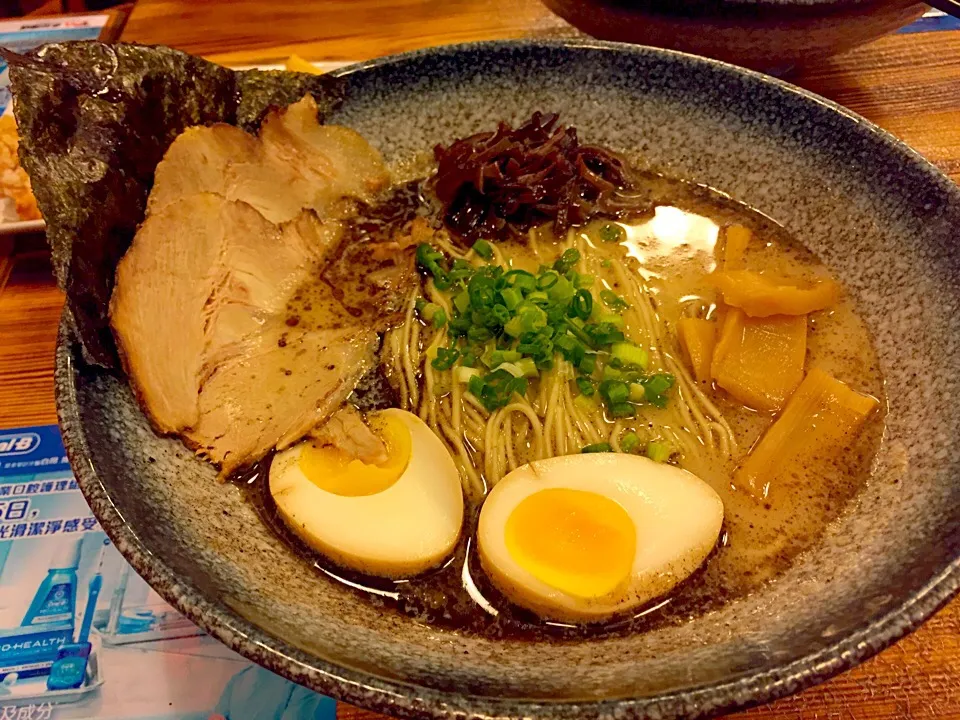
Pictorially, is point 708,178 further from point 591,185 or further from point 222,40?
point 222,40

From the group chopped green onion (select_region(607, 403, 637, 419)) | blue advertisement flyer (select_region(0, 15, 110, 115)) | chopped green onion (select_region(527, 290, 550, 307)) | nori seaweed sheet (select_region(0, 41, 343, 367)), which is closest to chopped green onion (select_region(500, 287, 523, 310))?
chopped green onion (select_region(527, 290, 550, 307))

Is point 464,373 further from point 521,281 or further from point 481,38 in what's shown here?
point 481,38

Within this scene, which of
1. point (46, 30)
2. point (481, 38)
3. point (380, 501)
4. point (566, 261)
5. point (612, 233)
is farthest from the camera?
point (46, 30)

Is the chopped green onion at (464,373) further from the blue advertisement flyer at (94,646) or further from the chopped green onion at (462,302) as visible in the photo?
the blue advertisement flyer at (94,646)

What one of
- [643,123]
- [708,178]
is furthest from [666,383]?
[643,123]

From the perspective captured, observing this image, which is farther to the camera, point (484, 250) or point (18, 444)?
point (484, 250)

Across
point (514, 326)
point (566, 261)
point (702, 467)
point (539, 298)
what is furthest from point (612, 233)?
point (702, 467)
